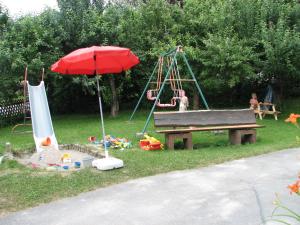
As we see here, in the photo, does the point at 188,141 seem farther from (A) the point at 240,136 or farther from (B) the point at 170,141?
(A) the point at 240,136

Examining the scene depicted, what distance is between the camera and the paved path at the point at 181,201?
205 inches

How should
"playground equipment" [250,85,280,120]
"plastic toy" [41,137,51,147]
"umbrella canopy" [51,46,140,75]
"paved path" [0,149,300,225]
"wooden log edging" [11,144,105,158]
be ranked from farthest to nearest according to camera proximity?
"playground equipment" [250,85,280,120] < "plastic toy" [41,137,51,147] < "wooden log edging" [11,144,105,158] < "umbrella canopy" [51,46,140,75] < "paved path" [0,149,300,225]

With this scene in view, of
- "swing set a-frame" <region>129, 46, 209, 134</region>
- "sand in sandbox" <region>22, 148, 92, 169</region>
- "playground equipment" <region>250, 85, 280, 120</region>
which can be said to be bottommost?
"sand in sandbox" <region>22, 148, 92, 169</region>

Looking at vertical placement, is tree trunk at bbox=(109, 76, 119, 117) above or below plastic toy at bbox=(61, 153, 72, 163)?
above

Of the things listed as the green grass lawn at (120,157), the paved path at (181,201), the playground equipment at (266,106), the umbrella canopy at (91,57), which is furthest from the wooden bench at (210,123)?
the playground equipment at (266,106)

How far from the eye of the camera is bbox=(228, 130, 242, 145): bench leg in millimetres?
10250

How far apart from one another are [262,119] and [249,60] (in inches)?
84.9

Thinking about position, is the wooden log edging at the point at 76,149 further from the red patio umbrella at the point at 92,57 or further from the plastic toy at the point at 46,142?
the red patio umbrella at the point at 92,57

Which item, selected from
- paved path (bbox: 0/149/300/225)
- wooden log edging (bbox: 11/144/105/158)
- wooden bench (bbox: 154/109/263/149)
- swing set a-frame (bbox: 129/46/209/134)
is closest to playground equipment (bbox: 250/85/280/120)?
swing set a-frame (bbox: 129/46/209/134)

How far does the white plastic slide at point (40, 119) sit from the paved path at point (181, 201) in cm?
436

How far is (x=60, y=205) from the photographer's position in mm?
5844

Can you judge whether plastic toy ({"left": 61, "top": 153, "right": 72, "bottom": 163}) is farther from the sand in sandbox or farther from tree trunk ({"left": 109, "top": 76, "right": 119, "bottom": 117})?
tree trunk ({"left": 109, "top": 76, "right": 119, "bottom": 117})

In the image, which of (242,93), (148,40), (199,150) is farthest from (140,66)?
(199,150)

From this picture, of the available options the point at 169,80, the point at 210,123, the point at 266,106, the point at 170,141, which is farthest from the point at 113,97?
the point at 170,141
